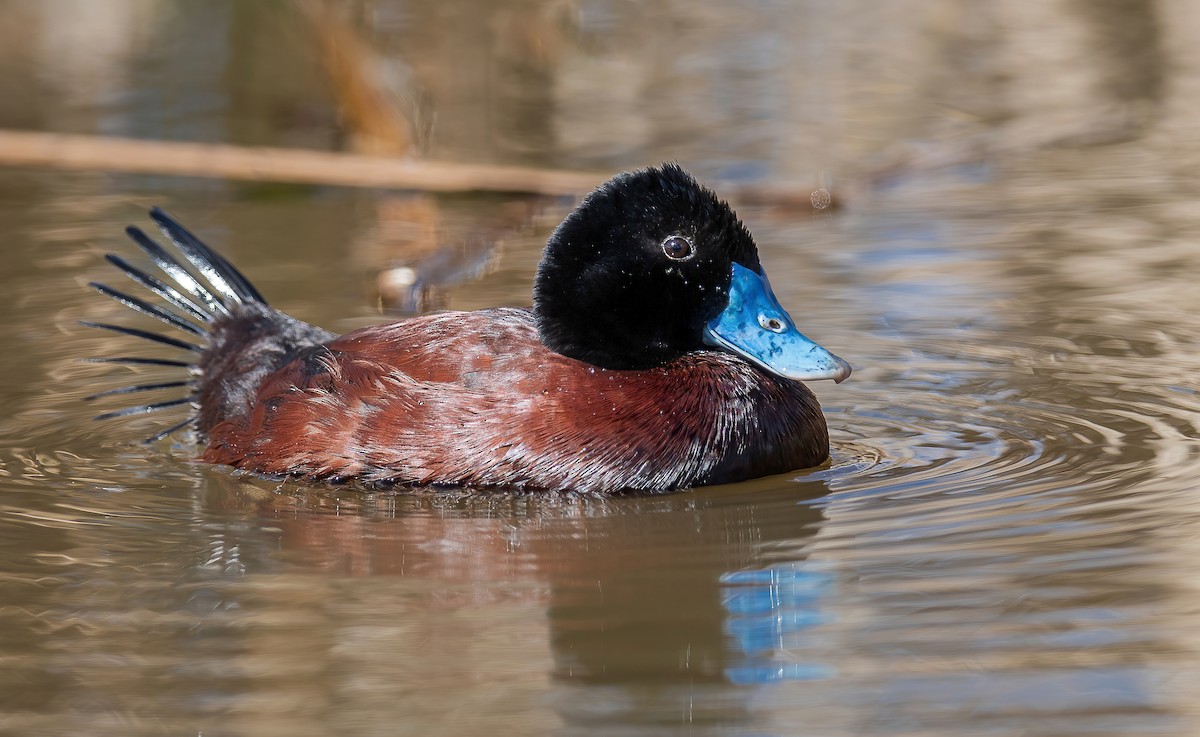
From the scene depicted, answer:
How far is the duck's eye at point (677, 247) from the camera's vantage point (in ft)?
17.4

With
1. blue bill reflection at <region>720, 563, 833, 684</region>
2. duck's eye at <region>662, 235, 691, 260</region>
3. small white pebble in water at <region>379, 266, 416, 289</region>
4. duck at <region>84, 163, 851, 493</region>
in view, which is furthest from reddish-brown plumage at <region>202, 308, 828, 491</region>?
small white pebble in water at <region>379, 266, 416, 289</region>

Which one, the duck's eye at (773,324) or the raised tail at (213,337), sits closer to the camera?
the duck's eye at (773,324)

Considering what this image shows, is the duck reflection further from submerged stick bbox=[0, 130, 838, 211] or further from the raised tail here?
submerged stick bbox=[0, 130, 838, 211]

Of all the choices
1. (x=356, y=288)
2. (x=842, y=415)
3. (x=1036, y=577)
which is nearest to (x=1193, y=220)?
(x=842, y=415)

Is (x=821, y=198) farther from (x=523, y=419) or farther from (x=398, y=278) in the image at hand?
(x=523, y=419)

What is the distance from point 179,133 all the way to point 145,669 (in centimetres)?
866

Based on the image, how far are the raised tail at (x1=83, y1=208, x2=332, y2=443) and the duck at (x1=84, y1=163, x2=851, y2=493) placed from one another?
463mm

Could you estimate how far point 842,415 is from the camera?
6.14 meters

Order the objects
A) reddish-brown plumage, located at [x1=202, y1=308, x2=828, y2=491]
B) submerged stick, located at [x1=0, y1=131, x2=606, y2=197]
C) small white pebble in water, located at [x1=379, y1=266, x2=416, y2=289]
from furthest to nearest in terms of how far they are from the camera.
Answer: submerged stick, located at [x1=0, y1=131, x2=606, y2=197] → small white pebble in water, located at [x1=379, y1=266, x2=416, y2=289] → reddish-brown plumage, located at [x1=202, y1=308, x2=828, y2=491]

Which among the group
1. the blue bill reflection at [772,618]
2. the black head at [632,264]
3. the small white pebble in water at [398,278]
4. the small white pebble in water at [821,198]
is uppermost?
the small white pebble in water at [821,198]

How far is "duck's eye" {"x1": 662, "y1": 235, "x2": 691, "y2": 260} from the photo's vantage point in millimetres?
5316

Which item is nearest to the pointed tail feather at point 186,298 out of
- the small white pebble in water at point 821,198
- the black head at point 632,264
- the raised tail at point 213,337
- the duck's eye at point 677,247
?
Answer: the raised tail at point 213,337

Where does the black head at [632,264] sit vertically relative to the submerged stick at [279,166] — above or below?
below

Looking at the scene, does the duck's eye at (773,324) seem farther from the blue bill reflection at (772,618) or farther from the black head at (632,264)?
the blue bill reflection at (772,618)
